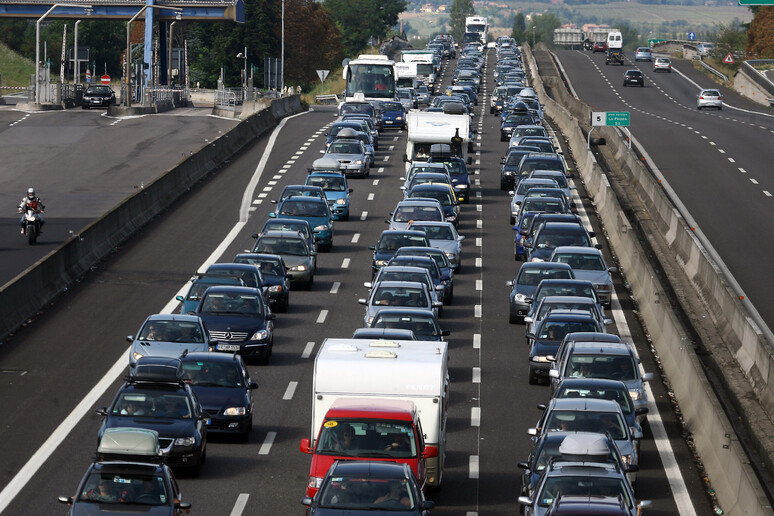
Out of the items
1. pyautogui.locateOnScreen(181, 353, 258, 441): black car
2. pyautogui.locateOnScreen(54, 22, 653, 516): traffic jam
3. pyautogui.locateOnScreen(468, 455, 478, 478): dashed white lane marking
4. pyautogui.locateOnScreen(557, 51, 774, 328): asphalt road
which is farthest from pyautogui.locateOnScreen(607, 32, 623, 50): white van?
pyautogui.locateOnScreen(468, 455, 478, 478): dashed white lane marking

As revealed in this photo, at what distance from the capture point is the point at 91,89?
89188 millimetres

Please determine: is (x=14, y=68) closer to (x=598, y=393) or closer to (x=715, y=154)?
(x=715, y=154)

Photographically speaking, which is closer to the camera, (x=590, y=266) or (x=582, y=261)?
(x=590, y=266)

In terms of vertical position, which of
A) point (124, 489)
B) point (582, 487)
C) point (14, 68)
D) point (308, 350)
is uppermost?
point (582, 487)

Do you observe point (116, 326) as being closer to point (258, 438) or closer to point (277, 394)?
point (277, 394)

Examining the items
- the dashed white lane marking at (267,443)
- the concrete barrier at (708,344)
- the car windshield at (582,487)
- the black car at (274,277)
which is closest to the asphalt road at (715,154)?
the concrete barrier at (708,344)

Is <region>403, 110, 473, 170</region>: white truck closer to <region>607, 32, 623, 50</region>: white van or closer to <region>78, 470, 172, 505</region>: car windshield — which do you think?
<region>78, 470, 172, 505</region>: car windshield

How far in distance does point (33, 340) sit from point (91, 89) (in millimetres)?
57817

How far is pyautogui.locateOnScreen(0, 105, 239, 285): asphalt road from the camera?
4672 cm

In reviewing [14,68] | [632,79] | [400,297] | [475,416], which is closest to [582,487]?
[475,416]

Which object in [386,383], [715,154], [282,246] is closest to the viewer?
[386,383]

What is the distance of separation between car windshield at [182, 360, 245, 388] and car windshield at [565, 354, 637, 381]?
19.0 feet

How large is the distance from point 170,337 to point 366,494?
11602mm

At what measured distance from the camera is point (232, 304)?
32.4 m
